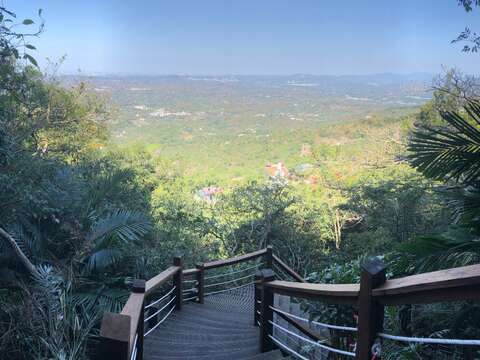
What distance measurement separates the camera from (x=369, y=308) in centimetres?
146

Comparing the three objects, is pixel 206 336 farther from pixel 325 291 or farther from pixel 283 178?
pixel 283 178

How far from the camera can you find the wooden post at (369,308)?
4.70ft

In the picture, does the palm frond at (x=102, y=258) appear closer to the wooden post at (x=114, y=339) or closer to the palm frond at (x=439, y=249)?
the wooden post at (x=114, y=339)

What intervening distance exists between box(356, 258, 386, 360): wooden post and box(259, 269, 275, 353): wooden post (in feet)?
4.72

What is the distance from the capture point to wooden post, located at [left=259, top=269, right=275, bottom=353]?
2.94 m

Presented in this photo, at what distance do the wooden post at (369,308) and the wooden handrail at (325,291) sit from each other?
0.10 meters

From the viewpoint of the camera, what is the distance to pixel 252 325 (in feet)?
14.3

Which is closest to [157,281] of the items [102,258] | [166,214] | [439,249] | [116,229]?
[439,249]

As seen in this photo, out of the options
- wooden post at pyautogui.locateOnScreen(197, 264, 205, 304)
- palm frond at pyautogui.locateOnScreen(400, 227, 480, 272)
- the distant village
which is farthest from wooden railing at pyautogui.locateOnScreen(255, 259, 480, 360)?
the distant village

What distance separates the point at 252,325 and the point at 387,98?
176 feet

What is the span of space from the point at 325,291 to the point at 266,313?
1.18 metres

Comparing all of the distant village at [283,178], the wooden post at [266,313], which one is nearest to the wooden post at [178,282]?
the wooden post at [266,313]

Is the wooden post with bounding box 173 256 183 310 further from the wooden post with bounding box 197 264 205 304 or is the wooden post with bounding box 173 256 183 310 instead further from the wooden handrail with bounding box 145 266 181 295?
the wooden post with bounding box 197 264 205 304

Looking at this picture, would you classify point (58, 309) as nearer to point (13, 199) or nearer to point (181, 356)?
point (181, 356)
